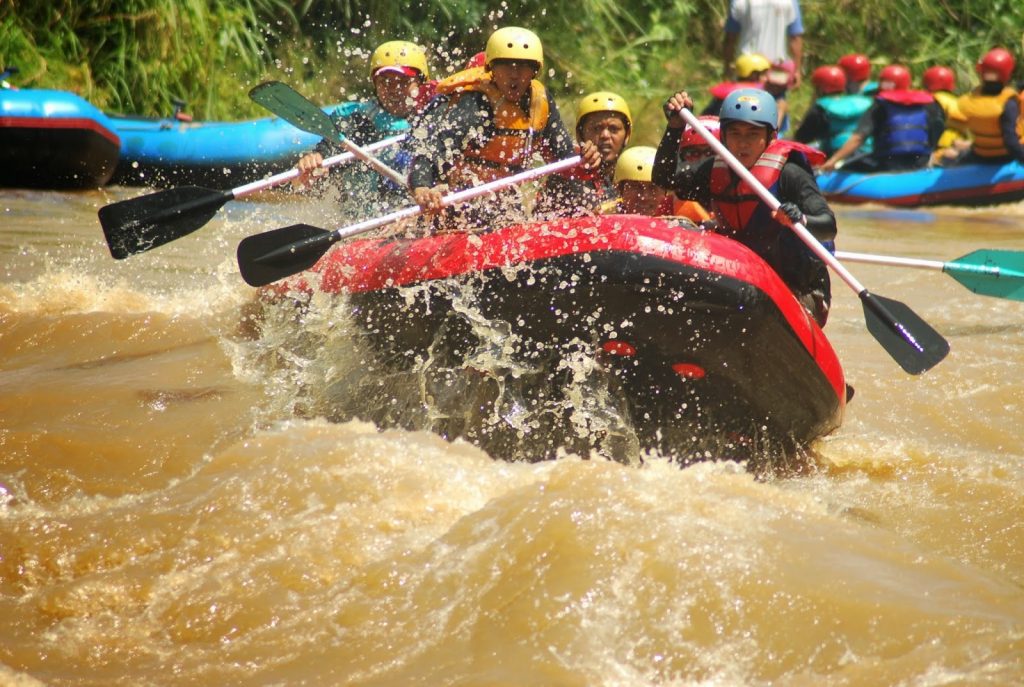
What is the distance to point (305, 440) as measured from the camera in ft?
13.3

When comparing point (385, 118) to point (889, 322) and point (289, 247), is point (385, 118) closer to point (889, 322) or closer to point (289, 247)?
point (289, 247)

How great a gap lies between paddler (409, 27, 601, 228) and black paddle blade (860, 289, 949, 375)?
1.25 metres

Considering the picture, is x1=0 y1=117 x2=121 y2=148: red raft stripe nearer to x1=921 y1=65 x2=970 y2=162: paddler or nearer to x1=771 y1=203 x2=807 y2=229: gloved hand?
x1=771 y1=203 x2=807 y2=229: gloved hand

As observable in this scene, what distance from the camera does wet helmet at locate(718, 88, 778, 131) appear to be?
14.8 ft

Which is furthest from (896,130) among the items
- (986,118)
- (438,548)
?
(438,548)

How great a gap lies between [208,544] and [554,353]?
135 cm

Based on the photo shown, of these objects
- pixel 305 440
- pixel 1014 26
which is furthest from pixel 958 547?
pixel 1014 26

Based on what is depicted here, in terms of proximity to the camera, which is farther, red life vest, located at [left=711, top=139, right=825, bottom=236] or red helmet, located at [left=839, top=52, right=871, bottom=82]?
red helmet, located at [left=839, top=52, right=871, bottom=82]

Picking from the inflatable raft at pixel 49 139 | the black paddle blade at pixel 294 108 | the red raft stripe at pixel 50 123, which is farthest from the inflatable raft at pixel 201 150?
the black paddle blade at pixel 294 108

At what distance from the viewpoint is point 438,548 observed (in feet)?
11.1

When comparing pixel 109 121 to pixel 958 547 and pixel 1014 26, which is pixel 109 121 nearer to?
pixel 958 547

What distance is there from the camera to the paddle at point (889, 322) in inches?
166

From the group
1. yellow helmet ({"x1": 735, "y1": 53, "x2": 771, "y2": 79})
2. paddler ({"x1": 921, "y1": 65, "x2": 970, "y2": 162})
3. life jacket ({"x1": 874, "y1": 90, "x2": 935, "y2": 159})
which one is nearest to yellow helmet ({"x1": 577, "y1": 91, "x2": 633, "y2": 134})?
yellow helmet ({"x1": 735, "y1": 53, "x2": 771, "y2": 79})

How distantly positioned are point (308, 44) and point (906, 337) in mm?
8453
